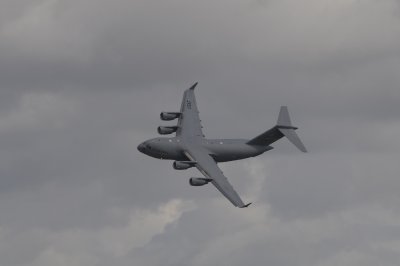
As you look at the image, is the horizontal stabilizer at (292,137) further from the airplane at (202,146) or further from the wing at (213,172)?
the wing at (213,172)

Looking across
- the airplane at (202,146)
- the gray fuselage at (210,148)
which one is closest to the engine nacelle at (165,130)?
the airplane at (202,146)

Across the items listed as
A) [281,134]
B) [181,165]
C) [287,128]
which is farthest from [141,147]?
[287,128]

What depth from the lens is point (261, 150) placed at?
177500mm

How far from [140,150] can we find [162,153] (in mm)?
2953

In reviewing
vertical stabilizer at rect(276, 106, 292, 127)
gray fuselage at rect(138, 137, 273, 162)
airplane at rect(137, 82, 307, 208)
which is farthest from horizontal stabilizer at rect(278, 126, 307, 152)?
gray fuselage at rect(138, 137, 273, 162)

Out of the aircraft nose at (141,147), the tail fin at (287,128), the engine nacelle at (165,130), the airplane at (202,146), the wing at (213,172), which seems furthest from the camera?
the engine nacelle at (165,130)

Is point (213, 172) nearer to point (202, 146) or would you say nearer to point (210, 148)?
point (210, 148)

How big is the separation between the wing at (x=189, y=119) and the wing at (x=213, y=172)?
13.8 ft

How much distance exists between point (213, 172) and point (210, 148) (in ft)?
15.8

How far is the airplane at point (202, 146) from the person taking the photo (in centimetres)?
16875

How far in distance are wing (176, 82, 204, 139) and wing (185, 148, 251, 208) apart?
4202 mm

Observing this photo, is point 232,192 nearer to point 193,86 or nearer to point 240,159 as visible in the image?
point 240,159

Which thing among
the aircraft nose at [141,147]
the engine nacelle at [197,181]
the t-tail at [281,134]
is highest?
the aircraft nose at [141,147]

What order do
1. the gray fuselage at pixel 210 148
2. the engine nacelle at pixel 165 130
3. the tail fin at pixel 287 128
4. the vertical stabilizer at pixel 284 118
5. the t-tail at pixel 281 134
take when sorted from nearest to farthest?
1. the gray fuselage at pixel 210 148
2. the t-tail at pixel 281 134
3. the tail fin at pixel 287 128
4. the engine nacelle at pixel 165 130
5. the vertical stabilizer at pixel 284 118
